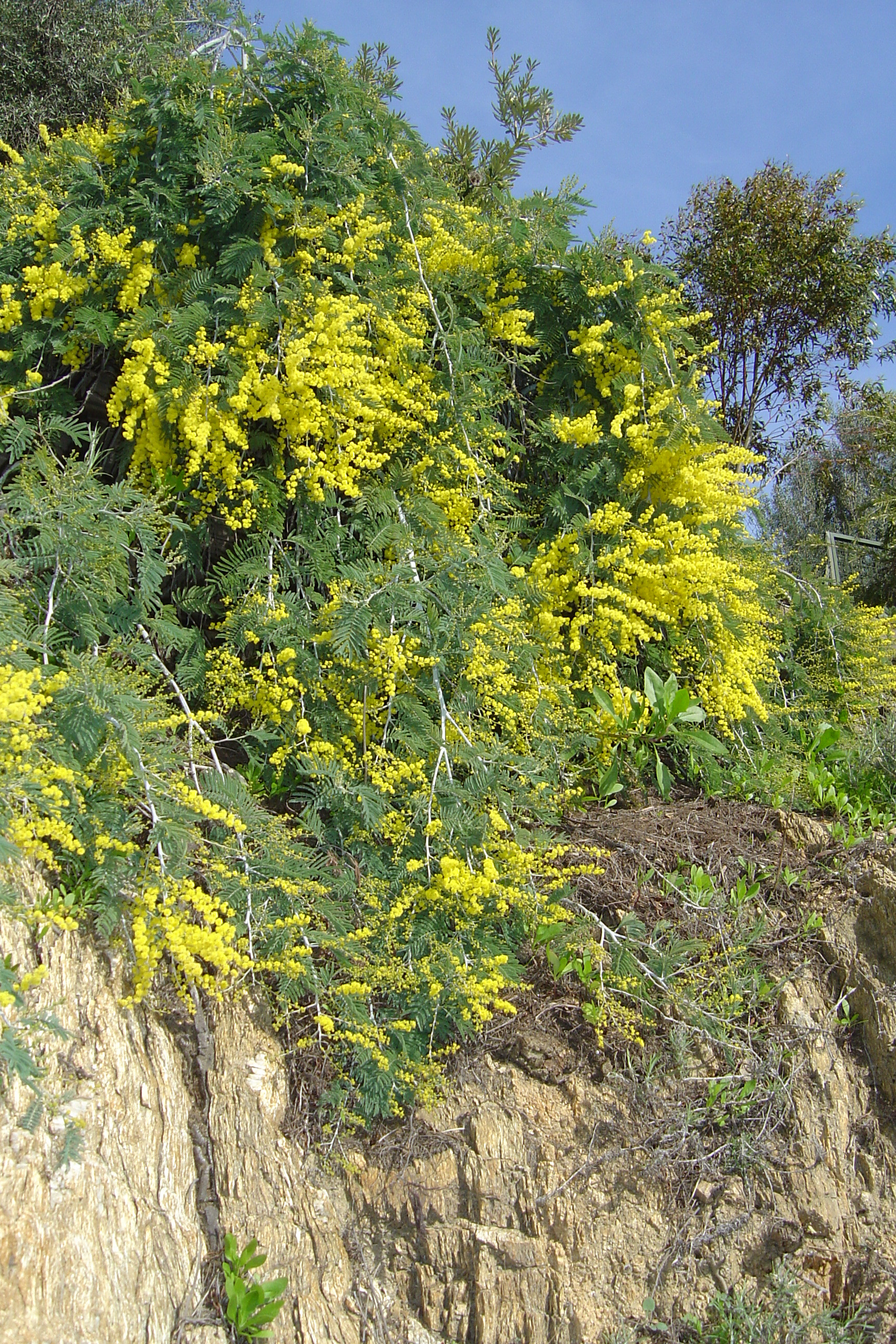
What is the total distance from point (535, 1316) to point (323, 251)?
3643 mm

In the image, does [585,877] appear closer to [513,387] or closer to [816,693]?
[816,693]

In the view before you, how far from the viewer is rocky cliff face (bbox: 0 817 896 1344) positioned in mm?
2357

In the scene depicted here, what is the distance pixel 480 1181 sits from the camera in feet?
8.61

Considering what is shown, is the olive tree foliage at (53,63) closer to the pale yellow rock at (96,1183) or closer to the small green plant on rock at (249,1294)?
the pale yellow rock at (96,1183)

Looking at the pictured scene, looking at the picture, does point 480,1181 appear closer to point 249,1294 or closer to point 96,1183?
point 249,1294

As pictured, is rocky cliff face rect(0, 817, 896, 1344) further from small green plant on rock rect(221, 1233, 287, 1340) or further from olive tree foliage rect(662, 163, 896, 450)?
olive tree foliage rect(662, 163, 896, 450)

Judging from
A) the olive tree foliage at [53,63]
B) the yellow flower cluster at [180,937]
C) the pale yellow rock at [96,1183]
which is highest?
the olive tree foliage at [53,63]

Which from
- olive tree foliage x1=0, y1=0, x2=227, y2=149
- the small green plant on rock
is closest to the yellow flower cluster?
the small green plant on rock

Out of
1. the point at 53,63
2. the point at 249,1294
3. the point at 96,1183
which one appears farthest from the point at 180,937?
the point at 53,63

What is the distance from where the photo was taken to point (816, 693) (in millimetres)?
4414

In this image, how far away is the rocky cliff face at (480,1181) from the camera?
2.36m

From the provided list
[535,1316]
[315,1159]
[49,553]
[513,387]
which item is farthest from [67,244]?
[535,1316]

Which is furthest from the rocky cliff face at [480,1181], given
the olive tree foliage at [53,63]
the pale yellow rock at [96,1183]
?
the olive tree foliage at [53,63]

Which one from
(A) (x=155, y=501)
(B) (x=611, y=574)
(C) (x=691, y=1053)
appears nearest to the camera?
(C) (x=691, y=1053)
